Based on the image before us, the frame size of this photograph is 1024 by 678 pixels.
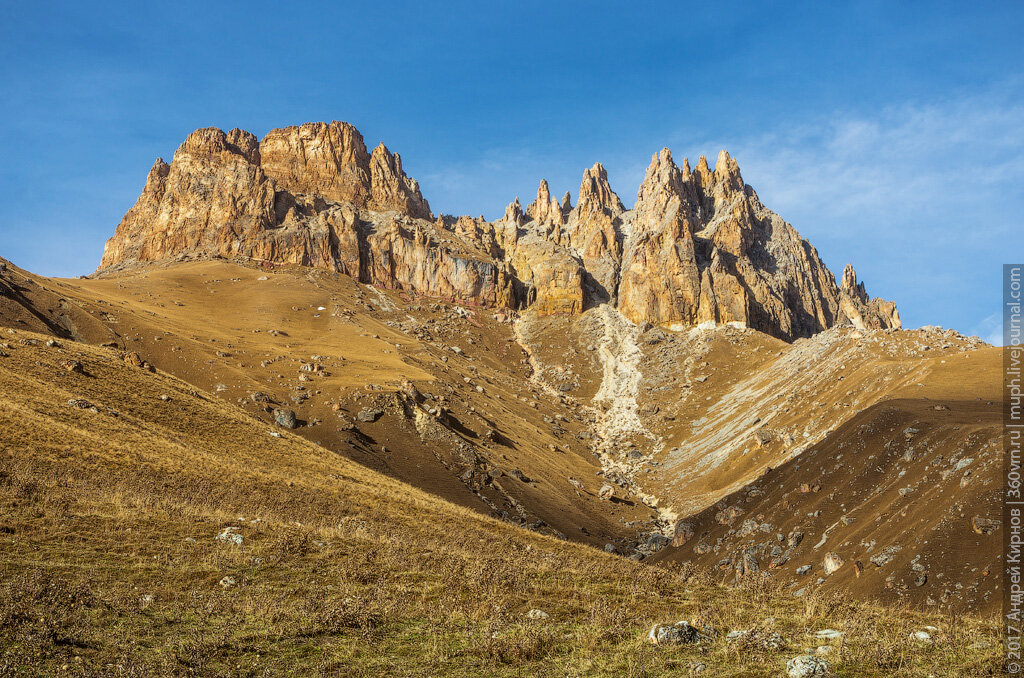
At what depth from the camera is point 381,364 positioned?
87.4 meters

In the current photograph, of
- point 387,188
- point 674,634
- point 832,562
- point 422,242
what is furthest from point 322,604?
point 387,188

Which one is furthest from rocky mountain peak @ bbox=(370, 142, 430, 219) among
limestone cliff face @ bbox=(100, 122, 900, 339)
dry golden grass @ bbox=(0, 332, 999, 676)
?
dry golden grass @ bbox=(0, 332, 999, 676)

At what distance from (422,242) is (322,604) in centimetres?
15464

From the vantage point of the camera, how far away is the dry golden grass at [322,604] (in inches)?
435

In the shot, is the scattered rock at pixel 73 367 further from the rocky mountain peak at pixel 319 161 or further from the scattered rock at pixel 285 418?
the rocky mountain peak at pixel 319 161

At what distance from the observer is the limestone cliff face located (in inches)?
5861

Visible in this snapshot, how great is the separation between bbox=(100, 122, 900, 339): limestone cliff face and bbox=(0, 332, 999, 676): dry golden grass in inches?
5009

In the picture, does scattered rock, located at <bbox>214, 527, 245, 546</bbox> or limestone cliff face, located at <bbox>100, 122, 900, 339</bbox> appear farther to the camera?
limestone cliff face, located at <bbox>100, 122, 900, 339</bbox>

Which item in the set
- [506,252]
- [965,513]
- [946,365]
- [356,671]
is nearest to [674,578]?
[356,671]

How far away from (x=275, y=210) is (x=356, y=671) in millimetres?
159361

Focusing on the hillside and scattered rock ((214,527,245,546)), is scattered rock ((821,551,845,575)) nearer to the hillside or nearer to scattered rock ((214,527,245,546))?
the hillside

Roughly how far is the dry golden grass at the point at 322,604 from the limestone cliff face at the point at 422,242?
417ft

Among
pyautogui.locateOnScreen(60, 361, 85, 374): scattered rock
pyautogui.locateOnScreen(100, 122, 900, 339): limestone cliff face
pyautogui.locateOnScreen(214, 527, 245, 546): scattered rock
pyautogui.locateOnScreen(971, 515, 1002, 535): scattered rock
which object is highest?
pyautogui.locateOnScreen(100, 122, 900, 339): limestone cliff face

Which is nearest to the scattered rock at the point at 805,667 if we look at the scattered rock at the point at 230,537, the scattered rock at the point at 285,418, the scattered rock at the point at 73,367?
the scattered rock at the point at 230,537
